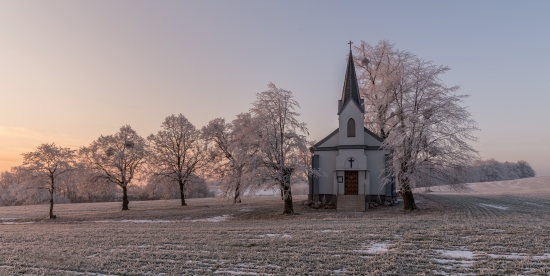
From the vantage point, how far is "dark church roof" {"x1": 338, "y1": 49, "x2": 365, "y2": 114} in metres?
29.2

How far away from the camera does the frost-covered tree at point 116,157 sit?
32.5 m

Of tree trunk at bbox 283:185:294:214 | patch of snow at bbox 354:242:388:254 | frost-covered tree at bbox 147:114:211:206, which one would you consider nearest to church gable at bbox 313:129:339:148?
tree trunk at bbox 283:185:294:214

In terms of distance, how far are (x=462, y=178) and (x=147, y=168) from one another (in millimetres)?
28674

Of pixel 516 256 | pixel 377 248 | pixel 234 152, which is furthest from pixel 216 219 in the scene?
pixel 516 256

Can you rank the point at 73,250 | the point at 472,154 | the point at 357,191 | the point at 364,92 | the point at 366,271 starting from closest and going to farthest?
the point at 366,271
the point at 73,250
the point at 472,154
the point at 357,191
the point at 364,92

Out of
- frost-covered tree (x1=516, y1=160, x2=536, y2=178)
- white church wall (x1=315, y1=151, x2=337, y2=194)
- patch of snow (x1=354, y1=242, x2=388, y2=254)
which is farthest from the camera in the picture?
frost-covered tree (x1=516, y1=160, x2=536, y2=178)

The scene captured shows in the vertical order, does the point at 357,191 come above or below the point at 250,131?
below

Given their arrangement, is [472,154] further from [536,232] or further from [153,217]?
[153,217]

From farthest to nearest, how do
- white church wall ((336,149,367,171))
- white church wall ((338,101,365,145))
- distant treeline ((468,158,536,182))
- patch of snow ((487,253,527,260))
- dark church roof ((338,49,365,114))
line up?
1. distant treeline ((468,158,536,182))
2. dark church roof ((338,49,365,114))
3. white church wall ((338,101,365,145))
4. white church wall ((336,149,367,171))
5. patch of snow ((487,253,527,260))

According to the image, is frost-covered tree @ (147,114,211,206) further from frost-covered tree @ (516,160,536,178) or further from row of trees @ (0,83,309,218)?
frost-covered tree @ (516,160,536,178)

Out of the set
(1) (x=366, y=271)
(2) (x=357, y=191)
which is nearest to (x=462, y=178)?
(2) (x=357, y=191)

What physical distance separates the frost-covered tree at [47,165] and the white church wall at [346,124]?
25.0 meters

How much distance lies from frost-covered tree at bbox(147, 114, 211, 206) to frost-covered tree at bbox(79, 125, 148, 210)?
60.3 inches

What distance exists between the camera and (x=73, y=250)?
11.8 m
